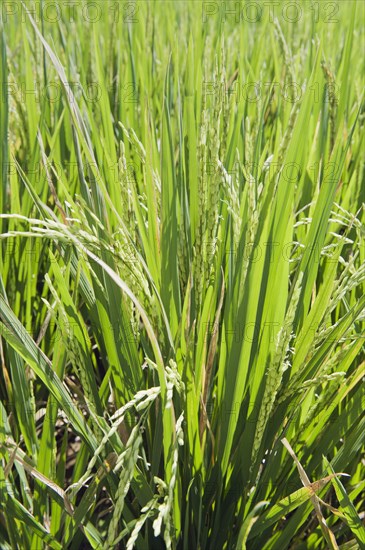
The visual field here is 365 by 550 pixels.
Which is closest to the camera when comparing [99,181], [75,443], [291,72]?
[99,181]

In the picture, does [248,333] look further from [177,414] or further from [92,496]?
[92,496]

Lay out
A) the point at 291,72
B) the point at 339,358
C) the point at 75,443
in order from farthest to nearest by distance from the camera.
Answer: the point at 75,443, the point at 291,72, the point at 339,358

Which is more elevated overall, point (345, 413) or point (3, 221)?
point (3, 221)

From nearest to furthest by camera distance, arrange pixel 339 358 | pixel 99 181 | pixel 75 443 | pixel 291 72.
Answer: pixel 339 358, pixel 99 181, pixel 291 72, pixel 75 443

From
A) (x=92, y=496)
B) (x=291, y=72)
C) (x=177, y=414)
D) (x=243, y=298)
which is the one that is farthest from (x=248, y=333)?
(x=291, y=72)

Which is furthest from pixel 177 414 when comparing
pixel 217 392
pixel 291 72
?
pixel 291 72

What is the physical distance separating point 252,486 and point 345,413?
0.53ft

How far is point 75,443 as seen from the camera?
1.21 metres

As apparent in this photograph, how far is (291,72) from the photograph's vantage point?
1.10 m

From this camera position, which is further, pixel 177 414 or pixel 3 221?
pixel 3 221

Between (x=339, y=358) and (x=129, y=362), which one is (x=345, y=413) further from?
(x=129, y=362)

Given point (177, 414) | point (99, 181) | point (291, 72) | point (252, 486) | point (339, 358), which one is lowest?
point (252, 486)

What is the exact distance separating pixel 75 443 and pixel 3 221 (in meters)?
0.46

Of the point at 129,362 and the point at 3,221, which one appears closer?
the point at 129,362
